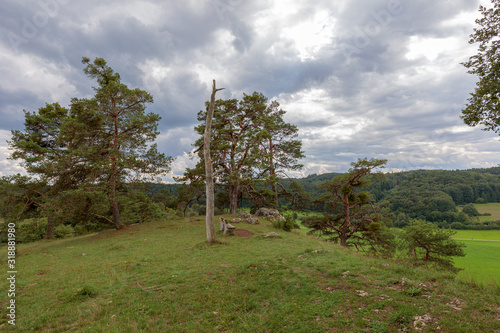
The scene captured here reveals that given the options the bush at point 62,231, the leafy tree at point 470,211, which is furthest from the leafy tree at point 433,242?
the leafy tree at point 470,211

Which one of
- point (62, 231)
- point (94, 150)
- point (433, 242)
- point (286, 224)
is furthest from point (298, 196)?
point (62, 231)

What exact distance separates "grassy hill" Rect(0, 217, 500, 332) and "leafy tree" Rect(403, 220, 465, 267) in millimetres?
9934

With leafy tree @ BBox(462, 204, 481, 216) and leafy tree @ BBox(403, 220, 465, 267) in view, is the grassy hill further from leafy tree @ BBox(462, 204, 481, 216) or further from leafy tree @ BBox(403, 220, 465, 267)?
leafy tree @ BBox(462, 204, 481, 216)

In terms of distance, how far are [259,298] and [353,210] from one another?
74.9 ft

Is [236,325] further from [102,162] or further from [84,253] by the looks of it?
[102,162]

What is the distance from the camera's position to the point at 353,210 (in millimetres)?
24812

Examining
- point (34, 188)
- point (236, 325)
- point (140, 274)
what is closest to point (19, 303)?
point (140, 274)

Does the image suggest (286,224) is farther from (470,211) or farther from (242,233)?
(470,211)

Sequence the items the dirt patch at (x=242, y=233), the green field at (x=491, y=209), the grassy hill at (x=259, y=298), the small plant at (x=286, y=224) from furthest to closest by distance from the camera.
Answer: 1. the green field at (x=491, y=209)
2. the small plant at (x=286, y=224)
3. the dirt patch at (x=242, y=233)
4. the grassy hill at (x=259, y=298)

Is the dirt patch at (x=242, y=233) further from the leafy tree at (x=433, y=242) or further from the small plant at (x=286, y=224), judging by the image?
the leafy tree at (x=433, y=242)

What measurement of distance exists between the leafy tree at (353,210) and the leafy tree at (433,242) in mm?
3974

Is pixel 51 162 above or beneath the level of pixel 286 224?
above

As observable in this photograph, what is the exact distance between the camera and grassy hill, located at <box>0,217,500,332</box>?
13.2 feet

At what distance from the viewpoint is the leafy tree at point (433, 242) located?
1404 centimetres
